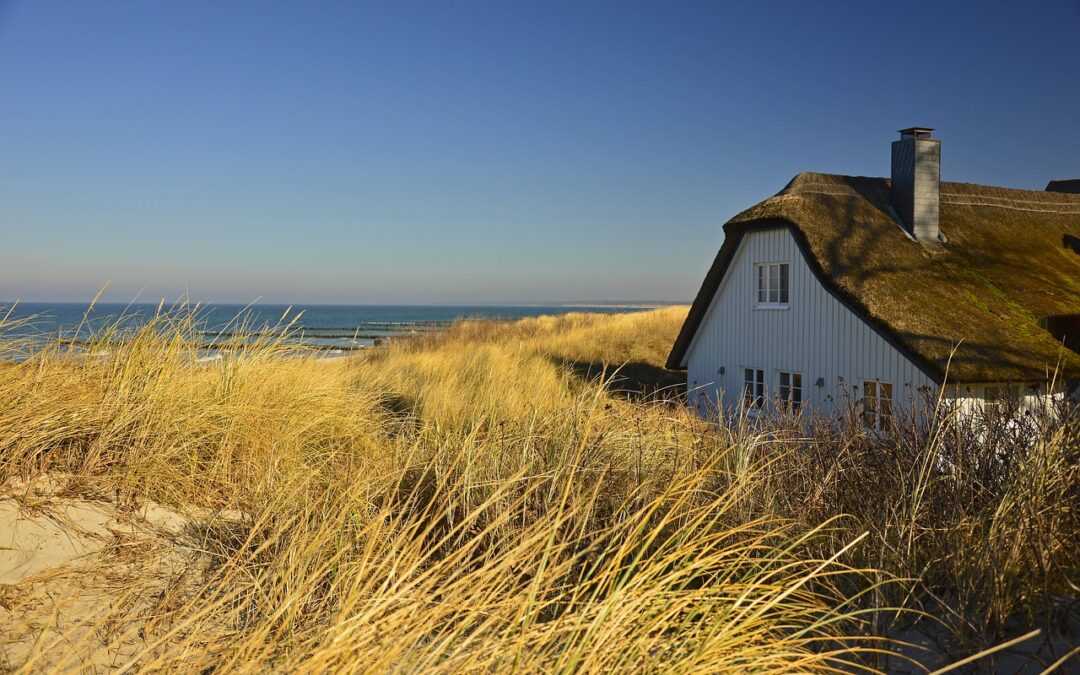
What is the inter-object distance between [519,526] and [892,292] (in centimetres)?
975

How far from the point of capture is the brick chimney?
12.9 meters

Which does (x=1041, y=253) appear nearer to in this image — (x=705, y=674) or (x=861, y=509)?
(x=861, y=509)

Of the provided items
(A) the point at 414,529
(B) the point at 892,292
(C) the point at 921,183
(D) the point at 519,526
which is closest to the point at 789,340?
(B) the point at 892,292

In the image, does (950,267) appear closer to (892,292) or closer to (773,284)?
(892,292)

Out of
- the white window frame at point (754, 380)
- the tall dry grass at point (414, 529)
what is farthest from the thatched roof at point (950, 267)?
the tall dry grass at point (414, 529)

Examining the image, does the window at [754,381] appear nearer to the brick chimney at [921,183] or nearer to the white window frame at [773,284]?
the white window frame at [773,284]

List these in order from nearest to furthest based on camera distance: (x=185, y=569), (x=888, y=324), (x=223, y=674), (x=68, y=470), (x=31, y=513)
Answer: (x=223, y=674), (x=185, y=569), (x=31, y=513), (x=68, y=470), (x=888, y=324)

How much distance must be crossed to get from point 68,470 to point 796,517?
11.5ft

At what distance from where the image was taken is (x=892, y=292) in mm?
11164

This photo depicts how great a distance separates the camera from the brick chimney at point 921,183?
42.2 ft

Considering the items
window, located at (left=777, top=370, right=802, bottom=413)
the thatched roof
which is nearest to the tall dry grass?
the thatched roof

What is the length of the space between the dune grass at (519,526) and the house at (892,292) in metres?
6.54

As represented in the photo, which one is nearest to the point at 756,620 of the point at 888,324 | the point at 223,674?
the point at 223,674

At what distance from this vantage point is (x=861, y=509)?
336 cm
